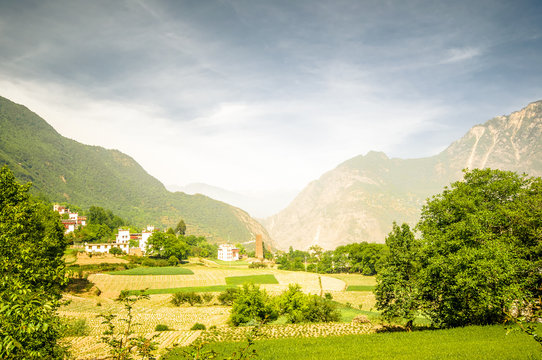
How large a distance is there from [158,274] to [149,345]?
8520 centimetres

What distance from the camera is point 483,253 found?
22.0 meters

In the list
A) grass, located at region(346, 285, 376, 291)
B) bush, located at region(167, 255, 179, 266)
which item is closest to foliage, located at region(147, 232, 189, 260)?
A: bush, located at region(167, 255, 179, 266)

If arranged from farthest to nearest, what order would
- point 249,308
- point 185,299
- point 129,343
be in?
point 185,299 < point 249,308 < point 129,343

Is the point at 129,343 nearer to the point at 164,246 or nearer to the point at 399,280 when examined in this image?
the point at 399,280

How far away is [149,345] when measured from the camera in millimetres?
5816

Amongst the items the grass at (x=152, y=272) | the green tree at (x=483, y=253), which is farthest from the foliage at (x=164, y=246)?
the green tree at (x=483, y=253)

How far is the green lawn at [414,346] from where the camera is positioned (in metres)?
16.8

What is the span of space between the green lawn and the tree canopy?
80.4 inches

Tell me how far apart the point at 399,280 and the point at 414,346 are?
5450 millimetres

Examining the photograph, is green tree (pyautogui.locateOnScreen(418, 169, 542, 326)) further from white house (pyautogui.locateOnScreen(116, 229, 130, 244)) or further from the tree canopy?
white house (pyautogui.locateOnScreen(116, 229, 130, 244))

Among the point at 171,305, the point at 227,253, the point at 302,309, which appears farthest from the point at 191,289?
the point at 227,253

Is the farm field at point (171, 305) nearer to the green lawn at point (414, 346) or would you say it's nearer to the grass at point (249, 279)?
the grass at point (249, 279)

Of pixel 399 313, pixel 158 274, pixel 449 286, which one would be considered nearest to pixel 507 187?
pixel 449 286

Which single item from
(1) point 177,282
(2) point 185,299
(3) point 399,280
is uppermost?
(3) point 399,280
